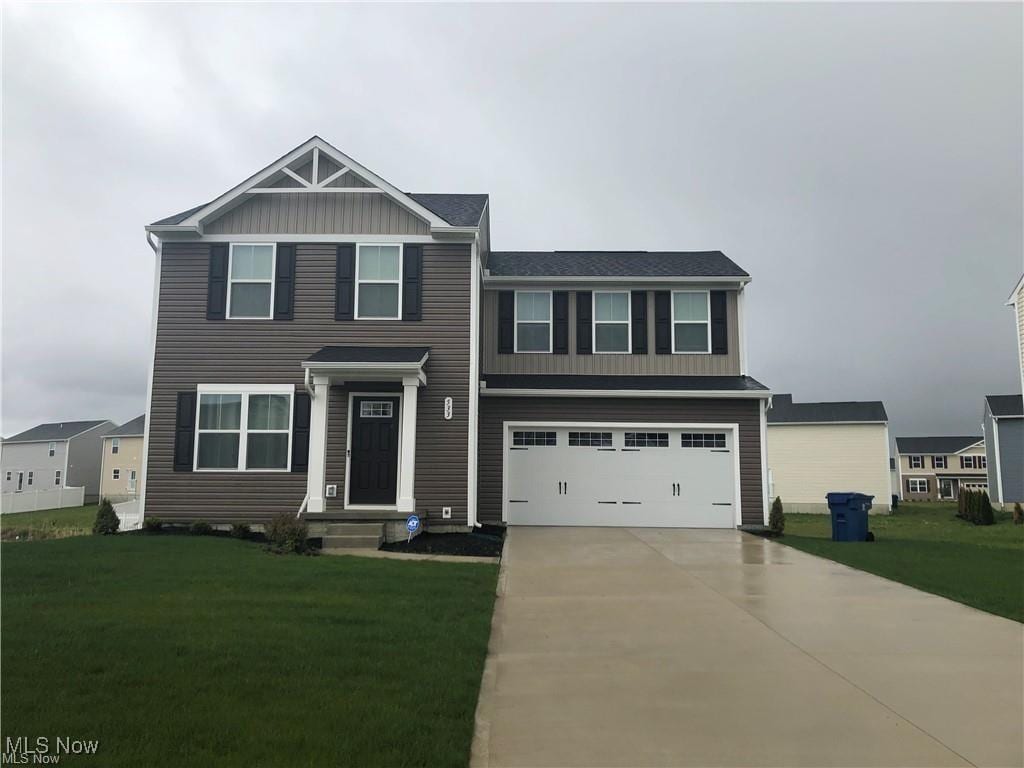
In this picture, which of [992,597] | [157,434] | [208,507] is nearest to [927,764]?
[992,597]

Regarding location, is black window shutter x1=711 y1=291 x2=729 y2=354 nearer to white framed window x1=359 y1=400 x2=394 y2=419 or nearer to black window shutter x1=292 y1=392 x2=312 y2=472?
white framed window x1=359 y1=400 x2=394 y2=419

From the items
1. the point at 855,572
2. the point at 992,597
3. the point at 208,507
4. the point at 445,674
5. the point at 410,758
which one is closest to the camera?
the point at 410,758

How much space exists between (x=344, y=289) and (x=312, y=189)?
2088 millimetres

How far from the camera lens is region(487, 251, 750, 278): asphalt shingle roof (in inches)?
673

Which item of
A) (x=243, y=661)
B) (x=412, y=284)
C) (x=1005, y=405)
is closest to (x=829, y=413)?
(x=1005, y=405)

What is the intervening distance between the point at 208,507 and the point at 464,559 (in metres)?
5.65

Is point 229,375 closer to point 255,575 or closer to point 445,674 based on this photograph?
point 255,575

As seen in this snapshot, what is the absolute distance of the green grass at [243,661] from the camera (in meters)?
3.86

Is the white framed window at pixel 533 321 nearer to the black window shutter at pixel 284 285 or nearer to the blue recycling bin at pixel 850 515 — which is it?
the black window shutter at pixel 284 285

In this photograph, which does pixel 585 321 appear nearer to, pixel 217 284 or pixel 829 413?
pixel 217 284

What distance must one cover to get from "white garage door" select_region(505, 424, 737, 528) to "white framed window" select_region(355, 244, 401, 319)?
4.02 metres

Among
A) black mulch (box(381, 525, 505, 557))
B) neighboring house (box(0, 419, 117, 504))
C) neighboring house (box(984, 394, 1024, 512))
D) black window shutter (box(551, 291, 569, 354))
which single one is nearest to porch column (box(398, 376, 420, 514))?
black mulch (box(381, 525, 505, 557))

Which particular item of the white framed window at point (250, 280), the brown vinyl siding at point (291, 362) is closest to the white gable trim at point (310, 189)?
the brown vinyl siding at point (291, 362)

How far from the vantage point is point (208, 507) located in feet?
44.4
